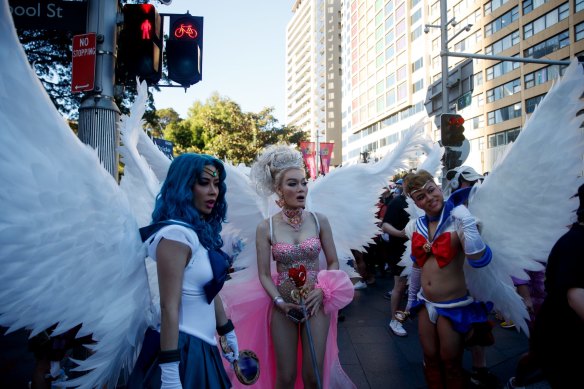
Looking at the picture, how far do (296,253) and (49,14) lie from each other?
3.24 metres

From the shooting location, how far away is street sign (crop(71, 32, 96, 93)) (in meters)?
3.64

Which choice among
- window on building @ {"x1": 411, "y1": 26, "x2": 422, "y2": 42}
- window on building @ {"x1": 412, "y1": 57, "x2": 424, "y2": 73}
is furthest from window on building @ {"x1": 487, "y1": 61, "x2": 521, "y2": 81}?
window on building @ {"x1": 411, "y1": 26, "x2": 422, "y2": 42}

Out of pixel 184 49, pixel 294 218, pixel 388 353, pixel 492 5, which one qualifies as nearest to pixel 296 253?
pixel 294 218

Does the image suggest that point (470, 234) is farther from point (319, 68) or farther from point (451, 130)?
point (319, 68)

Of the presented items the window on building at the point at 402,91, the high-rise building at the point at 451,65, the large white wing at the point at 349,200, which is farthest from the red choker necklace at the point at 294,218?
the window on building at the point at 402,91

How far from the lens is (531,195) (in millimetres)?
2543

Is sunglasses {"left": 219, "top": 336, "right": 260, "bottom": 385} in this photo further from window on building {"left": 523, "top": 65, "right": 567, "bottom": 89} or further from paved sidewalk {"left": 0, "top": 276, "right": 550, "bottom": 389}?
window on building {"left": 523, "top": 65, "right": 567, "bottom": 89}

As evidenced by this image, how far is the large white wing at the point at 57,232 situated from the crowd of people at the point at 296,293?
0.16 m

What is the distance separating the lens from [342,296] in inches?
103

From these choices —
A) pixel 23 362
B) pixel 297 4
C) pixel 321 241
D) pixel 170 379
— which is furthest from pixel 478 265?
pixel 297 4

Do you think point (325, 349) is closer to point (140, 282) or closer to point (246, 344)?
point (246, 344)

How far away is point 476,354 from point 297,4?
113 m

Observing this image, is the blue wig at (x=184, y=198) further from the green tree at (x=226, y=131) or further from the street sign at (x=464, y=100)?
the green tree at (x=226, y=131)

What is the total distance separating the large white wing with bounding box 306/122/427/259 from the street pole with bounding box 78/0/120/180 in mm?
1877
